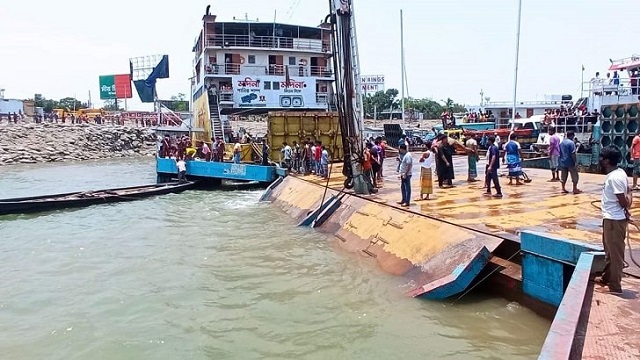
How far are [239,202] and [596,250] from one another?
13885 millimetres

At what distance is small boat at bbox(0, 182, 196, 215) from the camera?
16484mm

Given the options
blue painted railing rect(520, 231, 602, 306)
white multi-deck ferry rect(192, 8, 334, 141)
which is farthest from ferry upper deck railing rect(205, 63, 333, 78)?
blue painted railing rect(520, 231, 602, 306)

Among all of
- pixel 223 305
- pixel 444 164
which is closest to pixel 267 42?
pixel 444 164

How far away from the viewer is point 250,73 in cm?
3173

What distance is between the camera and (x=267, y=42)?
32.6 meters

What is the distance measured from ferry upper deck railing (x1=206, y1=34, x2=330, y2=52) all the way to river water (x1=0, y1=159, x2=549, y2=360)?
66.3 feet

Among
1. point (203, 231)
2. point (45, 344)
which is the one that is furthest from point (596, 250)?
point (203, 231)

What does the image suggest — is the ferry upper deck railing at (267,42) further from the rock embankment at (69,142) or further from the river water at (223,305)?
the rock embankment at (69,142)

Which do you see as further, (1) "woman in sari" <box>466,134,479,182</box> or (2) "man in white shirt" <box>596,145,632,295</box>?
(1) "woman in sari" <box>466,134,479,182</box>

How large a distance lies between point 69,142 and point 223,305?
47825mm

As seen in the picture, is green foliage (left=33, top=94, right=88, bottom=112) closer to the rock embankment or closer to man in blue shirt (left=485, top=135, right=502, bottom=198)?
the rock embankment

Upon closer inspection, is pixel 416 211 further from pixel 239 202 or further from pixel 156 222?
pixel 239 202

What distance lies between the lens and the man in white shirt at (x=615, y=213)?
5.48m

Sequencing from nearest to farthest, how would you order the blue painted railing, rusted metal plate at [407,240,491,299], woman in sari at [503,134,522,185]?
the blue painted railing < rusted metal plate at [407,240,491,299] < woman in sari at [503,134,522,185]
